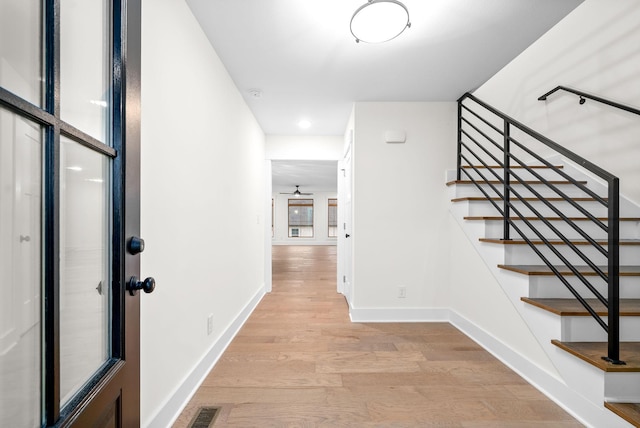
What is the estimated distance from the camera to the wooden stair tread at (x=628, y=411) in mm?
1264

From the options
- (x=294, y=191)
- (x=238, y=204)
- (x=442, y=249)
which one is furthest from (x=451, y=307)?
(x=294, y=191)

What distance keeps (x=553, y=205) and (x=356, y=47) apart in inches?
78.5

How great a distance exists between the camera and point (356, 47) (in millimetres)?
2137

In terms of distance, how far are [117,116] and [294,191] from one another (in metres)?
10.9

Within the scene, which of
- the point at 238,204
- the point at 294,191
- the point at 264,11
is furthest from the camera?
the point at 294,191

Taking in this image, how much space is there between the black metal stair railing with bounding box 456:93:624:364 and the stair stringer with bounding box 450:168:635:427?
14cm

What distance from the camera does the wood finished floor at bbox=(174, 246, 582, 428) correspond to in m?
1.61

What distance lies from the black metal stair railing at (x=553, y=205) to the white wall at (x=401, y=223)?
41 centimetres

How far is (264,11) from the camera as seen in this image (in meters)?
1.77

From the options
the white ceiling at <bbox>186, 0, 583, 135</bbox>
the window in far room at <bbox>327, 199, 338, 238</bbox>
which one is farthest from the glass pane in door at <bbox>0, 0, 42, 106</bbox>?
the window in far room at <bbox>327, 199, 338, 238</bbox>

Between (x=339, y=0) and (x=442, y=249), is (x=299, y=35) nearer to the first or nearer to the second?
(x=339, y=0)

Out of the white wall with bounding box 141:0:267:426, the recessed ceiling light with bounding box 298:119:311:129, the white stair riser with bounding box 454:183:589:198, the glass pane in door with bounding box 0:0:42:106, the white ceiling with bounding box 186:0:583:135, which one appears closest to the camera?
the glass pane in door with bounding box 0:0:42:106

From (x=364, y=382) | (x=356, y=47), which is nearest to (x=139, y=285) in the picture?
(x=364, y=382)

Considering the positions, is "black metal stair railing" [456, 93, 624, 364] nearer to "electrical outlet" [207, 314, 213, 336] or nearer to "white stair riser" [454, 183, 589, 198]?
"white stair riser" [454, 183, 589, 198]
